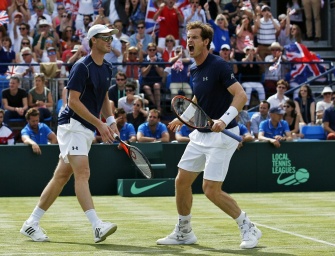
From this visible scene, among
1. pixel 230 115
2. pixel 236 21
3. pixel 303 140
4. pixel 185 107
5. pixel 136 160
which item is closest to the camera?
pixel 230 115

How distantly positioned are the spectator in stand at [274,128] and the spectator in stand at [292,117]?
613 mm

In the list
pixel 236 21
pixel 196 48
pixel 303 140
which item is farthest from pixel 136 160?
pixel 236 21

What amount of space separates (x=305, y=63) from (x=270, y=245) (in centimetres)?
1205

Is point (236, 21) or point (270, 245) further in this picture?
point (236, 21)

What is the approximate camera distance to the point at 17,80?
57.9 feet

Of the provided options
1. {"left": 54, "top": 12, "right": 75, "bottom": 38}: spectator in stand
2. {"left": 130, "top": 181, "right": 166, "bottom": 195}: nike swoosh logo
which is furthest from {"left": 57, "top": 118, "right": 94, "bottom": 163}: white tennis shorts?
{"left": 54, "top": 12, "right": 75, "bottom": 38}: spectator in stand

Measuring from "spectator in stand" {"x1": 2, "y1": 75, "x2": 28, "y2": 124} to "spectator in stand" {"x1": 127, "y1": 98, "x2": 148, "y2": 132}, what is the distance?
2.03 meters

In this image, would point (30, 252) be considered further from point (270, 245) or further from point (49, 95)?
point (49, 95)

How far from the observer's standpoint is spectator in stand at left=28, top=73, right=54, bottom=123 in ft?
58.1

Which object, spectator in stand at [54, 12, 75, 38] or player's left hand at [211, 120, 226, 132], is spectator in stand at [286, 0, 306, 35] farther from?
player's left hand at [211, 120, 226, 132]

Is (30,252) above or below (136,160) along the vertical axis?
below

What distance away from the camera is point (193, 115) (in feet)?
27.8

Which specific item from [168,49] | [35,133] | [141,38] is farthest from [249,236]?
[141,38]

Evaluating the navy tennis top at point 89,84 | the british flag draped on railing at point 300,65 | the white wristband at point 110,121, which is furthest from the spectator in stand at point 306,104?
the navy tennis top at point 89,84
